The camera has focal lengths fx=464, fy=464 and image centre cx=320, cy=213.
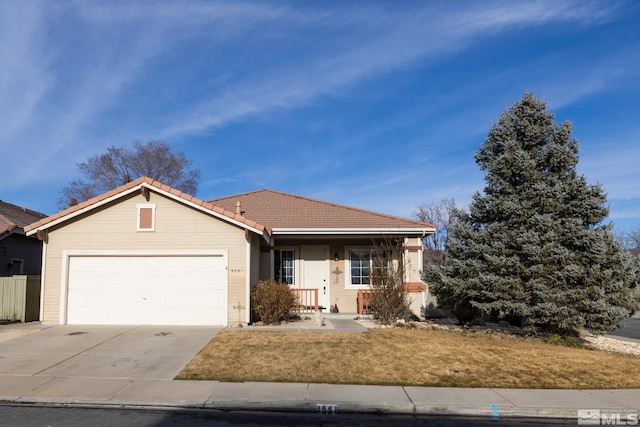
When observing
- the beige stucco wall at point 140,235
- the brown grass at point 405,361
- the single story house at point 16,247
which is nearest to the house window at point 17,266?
the single story house at point 16,247

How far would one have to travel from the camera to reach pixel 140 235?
13.4 m

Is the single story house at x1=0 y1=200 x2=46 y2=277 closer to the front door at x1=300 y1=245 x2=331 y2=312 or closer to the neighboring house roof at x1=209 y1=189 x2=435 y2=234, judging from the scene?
the neighboring house roof at x1=209 y1=189 x2=435 y2=234

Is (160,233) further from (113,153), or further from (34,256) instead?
(113,153)

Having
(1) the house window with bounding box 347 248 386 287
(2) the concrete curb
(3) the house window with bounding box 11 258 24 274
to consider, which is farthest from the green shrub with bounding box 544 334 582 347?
(3) the house window with bounding box 11 258 24 274

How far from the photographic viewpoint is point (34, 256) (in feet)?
65.7

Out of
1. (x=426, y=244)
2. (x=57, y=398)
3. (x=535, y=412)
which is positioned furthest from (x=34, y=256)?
(x=426, y=244)

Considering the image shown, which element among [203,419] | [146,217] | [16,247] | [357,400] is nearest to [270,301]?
[146,217]

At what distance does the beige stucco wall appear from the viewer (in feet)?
43.4

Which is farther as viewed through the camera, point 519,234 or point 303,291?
point 303,291

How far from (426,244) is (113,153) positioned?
82.2 feet

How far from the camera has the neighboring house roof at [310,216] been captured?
15867 millimetres

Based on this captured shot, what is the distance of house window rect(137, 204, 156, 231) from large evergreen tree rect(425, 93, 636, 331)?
8403 mm

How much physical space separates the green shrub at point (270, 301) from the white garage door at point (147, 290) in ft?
3.03

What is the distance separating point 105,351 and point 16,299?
598 centimetres
